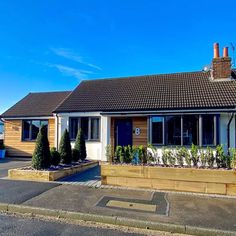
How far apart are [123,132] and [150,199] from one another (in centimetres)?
699

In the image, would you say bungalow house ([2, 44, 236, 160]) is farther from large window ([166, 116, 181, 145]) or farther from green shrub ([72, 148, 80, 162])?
green shrub ([72, 148, 80, 162])

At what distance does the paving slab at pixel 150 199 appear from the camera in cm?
445

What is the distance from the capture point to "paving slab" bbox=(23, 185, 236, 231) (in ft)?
14.6

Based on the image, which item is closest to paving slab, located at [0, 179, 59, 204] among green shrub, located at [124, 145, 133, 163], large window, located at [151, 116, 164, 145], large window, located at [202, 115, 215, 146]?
green shrub, located at [124, 145, 133, 163]

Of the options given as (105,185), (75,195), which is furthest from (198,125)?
(75,195)

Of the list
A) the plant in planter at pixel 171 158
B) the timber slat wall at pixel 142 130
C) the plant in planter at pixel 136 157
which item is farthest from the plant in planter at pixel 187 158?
the timber slat wall at pixel 142 130

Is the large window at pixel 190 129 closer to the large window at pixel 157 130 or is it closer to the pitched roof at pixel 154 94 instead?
the pitched roof at pixel 154 94

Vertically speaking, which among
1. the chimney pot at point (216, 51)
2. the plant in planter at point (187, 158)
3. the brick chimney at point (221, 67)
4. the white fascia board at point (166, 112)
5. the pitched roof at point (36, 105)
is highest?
the chimney pot at point (216, 51)

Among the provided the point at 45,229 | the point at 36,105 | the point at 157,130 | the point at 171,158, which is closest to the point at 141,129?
the point at 157,130

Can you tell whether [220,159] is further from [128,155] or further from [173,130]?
[173,130]

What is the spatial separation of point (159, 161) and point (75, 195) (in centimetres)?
296

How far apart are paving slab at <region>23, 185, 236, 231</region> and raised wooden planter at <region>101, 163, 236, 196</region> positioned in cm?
34

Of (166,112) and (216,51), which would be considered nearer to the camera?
(166,112)

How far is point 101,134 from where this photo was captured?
12656mm
